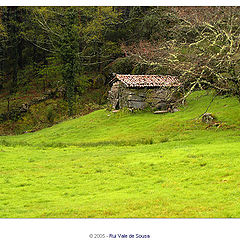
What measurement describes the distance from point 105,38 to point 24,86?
53.9 feet

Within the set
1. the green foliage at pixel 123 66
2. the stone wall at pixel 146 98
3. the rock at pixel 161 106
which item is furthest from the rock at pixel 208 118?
the green foliage at pixel 123 66

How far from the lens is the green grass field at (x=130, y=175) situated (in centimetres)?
1037

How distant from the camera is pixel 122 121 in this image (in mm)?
34281

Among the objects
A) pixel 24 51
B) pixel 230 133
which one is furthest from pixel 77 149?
pixel 24 51

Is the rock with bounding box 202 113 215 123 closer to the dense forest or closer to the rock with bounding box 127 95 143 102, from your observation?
the rock with bounding box 127 95 143 102

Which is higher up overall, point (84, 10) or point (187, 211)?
point (84, 10)

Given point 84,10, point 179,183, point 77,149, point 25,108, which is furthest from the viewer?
point 84,10

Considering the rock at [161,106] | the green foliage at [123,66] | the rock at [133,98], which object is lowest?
A: the rock at [161,106]

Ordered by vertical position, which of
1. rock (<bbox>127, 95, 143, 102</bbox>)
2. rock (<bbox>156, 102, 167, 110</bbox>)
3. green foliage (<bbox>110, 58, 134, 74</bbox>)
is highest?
green foliage (<bbox>110, 58, 134, 74</bbox>)

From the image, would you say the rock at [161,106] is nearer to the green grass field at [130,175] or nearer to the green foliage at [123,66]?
the green grass field at [130,175]

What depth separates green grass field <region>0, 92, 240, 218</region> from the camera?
10367mm

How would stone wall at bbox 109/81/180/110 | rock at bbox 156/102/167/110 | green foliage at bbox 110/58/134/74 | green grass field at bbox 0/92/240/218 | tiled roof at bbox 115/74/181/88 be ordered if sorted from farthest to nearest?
green foliage at bbox 110/58/134/74 → rock at bbox 156/102/167/110 → stone wall at bbox 109/81/180/110 → tiled roof at bbox 115/74/181/88 → green grass field at bbox 0/92/240/218

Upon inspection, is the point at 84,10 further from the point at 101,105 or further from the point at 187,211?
the point at 187,211

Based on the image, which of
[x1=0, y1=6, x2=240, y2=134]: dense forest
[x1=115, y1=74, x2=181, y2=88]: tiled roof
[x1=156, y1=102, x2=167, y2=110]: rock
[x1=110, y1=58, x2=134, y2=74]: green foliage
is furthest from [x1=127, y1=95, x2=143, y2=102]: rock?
[x1=110, y1=58, x2=134, y2=74]: green foliage
